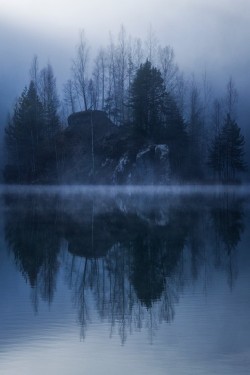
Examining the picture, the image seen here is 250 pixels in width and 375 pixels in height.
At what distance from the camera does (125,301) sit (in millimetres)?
9539

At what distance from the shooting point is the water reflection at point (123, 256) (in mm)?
9289

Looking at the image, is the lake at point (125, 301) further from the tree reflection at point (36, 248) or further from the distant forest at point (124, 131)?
the distant forest at point (124, 131)

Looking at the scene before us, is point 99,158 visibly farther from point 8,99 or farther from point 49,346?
point 49,346

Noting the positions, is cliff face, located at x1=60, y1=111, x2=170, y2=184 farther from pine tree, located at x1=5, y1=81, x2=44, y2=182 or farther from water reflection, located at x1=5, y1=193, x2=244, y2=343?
water reflection, located at x1=5, y1=193, x2=244, y2=343

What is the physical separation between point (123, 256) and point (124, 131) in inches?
1799

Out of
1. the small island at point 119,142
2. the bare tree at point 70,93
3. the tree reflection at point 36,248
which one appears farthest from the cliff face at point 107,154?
the tree reflection at point 36,248

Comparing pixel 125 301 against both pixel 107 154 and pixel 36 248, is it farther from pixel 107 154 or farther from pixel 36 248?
pixel 107 154

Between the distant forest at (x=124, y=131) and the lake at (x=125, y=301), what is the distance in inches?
1505

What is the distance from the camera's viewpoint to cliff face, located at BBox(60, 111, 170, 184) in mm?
55594

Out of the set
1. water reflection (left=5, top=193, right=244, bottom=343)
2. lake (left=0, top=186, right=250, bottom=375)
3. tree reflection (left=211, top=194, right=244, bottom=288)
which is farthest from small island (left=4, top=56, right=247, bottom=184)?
lake (left=0, top=186, right=250, bottom=375)

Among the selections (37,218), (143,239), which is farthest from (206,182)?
(143,239)

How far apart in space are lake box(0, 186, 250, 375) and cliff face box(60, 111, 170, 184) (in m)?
36.2

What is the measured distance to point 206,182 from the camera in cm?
6097

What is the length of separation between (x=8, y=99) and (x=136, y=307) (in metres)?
94.1
